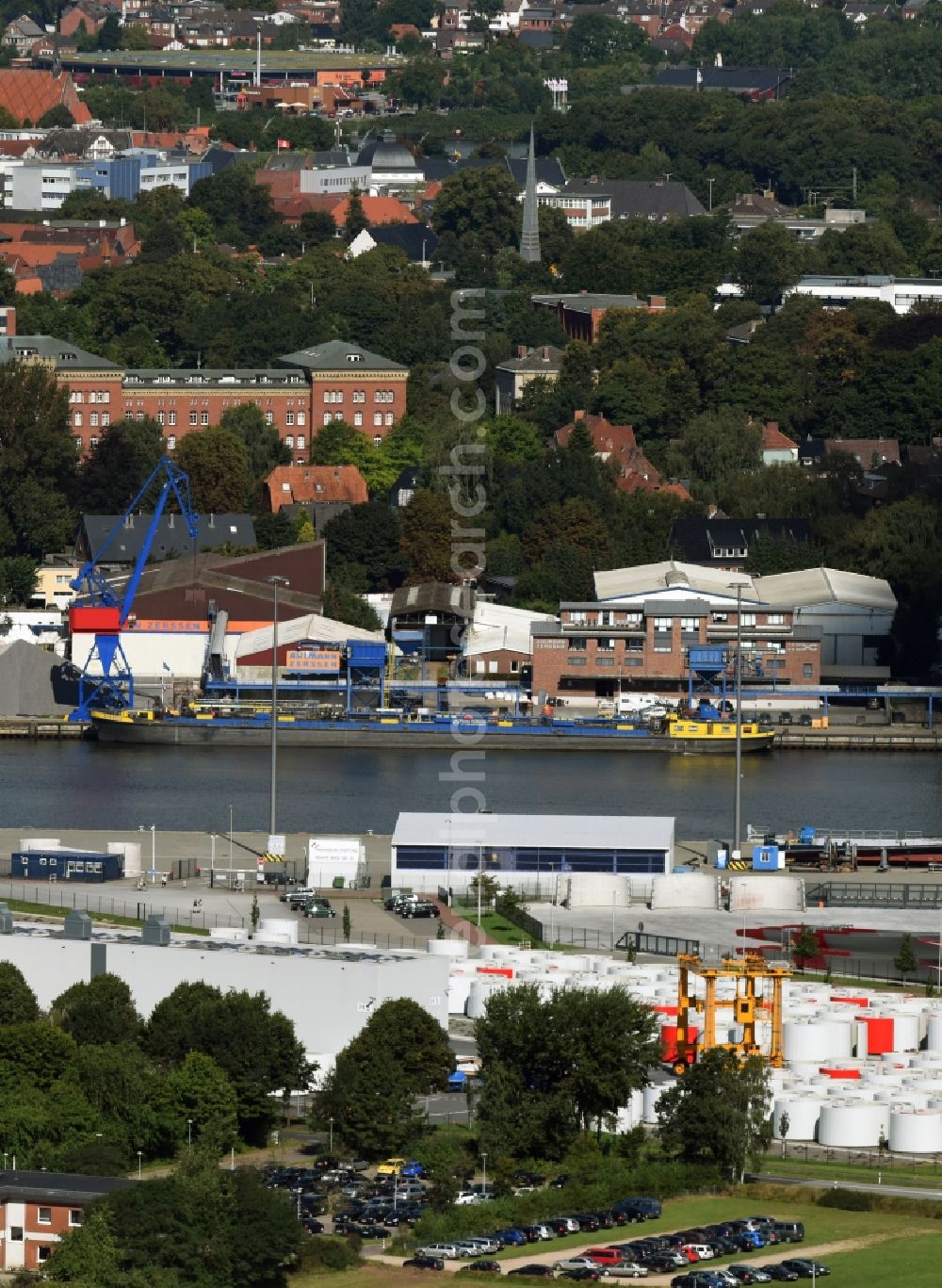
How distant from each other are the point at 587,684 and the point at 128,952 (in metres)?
20.9

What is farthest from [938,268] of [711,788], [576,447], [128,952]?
[128,952]

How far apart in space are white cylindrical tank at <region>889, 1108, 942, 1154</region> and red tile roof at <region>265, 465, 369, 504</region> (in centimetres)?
3017

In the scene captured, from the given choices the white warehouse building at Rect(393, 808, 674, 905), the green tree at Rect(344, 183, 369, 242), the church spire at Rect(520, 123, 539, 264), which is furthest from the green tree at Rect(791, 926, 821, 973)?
the green tree at Rect(344, 183, 369, 242)

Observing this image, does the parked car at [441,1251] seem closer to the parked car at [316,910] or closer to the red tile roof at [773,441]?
the parked car at [316,910]

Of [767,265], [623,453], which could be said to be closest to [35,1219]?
[623,453]

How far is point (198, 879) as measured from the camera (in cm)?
3397

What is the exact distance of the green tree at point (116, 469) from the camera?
54.9 metres

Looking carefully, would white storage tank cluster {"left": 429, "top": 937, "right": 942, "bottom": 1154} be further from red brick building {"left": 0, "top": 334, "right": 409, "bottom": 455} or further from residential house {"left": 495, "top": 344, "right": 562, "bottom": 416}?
residential house {"left": 495, "top": 344, "right": 562, "bottom": 416}

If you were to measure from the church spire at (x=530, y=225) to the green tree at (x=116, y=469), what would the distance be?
18.6 metres

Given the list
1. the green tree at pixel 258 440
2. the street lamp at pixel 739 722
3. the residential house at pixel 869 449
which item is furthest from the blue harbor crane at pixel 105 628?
the residential house at pixel 869 449

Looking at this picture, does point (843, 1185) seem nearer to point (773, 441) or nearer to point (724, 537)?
point (724, 537)

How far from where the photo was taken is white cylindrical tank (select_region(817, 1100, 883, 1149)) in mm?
26047

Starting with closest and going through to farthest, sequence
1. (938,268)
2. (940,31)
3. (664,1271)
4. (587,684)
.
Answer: (664,1271) < (587,684) < (938,268) < (940,31)

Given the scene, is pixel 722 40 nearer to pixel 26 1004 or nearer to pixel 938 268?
pixel 938 268
